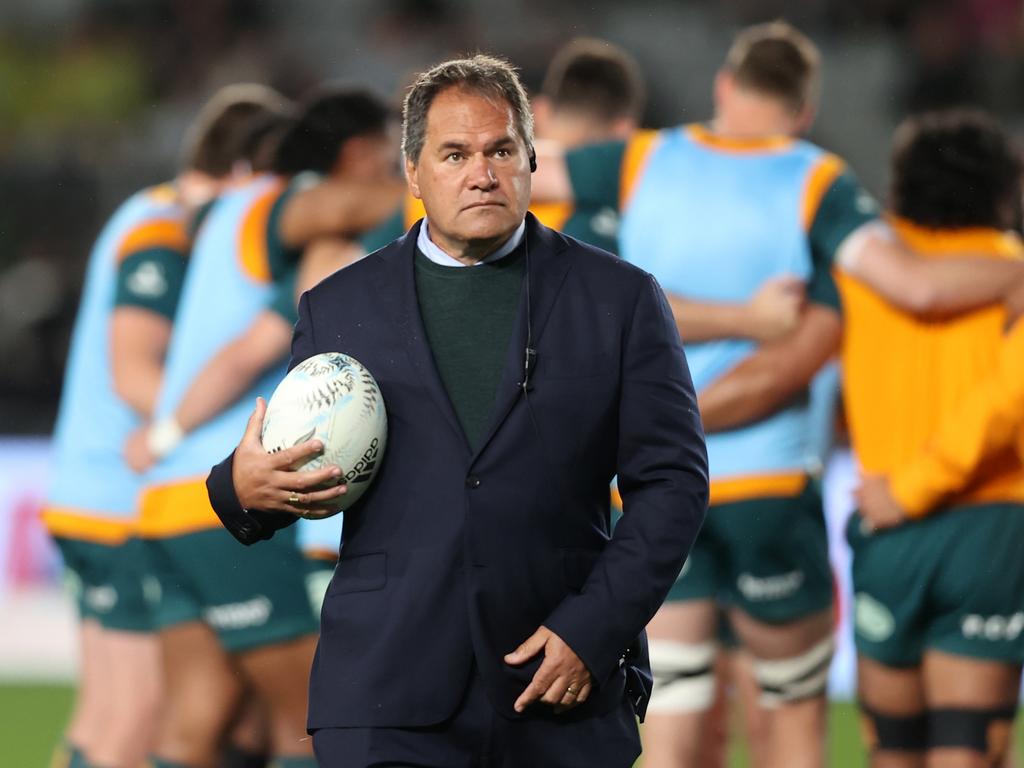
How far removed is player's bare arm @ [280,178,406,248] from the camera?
5344 mm

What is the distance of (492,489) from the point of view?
300cm

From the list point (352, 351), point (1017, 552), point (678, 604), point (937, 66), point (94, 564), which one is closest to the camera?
point (352, 351)

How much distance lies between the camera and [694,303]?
500 centimetres

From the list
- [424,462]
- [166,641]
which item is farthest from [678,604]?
[424,462]

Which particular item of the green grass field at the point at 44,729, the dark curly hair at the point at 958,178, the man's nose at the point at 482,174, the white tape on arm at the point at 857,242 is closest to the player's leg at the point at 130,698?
the green grass field at the point at 44,729

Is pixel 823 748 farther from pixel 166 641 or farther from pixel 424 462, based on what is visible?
pixel 424 462

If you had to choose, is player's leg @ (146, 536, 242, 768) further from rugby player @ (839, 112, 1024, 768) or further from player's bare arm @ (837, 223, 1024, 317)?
player's bare arm @ (837, 223, 1024, 317)

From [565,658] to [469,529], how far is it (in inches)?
10.7

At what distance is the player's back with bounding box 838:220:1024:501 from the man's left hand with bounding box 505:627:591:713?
7.19 feet

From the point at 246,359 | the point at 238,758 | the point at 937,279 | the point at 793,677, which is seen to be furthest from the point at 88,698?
the point at 937,279

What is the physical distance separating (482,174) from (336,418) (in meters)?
0.49

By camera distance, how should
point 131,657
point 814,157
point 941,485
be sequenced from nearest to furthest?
point 941,485 → point 814,157 → point 131,657

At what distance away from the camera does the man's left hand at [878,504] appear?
191 inches

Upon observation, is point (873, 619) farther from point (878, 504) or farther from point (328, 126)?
point (328, 126)
